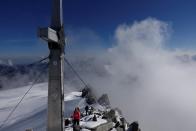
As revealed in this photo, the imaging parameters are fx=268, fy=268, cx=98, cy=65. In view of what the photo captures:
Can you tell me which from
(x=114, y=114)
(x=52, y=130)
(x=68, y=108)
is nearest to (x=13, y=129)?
(x=68, y=108)

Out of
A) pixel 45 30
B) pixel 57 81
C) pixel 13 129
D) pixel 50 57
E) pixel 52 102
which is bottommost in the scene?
pixel 13 129

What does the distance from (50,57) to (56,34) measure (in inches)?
35.3

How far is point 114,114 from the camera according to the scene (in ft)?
89.4

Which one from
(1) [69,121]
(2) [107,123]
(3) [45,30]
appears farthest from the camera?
(1) [69,121]

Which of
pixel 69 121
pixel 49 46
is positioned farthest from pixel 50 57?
pixel 69 121

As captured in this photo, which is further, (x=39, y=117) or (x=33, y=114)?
(x=33, y=114)

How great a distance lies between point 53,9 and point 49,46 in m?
1.42

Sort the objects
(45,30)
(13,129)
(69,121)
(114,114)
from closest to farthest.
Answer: (45,30), (69,121), (114,114), (13,129)

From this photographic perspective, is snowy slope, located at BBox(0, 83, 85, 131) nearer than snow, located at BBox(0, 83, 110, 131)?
No

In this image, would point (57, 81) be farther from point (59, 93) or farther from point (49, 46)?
point (49, 46)

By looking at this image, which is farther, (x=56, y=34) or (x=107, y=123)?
(x=107, y=123)

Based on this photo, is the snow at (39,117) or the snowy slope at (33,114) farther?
the snowy slope at (33,114)

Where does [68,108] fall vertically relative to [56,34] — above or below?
below

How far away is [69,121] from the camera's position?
22.1 meters
